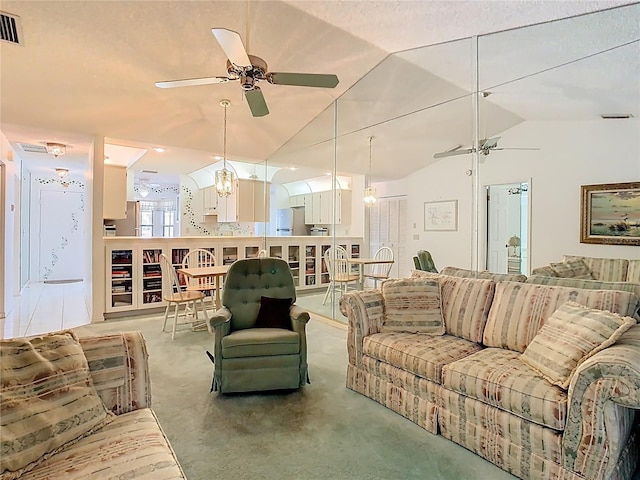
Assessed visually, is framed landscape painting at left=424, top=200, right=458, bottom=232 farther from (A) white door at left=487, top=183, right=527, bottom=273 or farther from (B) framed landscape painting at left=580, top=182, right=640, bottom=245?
(B) framed landscape painting at left=580, top=182, right=640, bottom=245

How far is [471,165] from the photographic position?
378 centimetres

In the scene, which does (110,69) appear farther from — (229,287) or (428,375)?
(428,375)

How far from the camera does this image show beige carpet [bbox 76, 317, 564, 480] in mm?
1855

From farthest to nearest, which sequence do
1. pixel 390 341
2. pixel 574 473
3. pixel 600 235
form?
pixel 600 235 → pixel 390 341 → pixel 574 473

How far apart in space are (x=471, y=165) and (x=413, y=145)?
42.6 inches

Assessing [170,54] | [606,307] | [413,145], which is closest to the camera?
[606,307]

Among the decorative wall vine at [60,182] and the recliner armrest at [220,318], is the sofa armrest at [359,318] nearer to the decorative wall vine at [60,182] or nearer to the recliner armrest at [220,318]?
the recliner armrest at [220,318]

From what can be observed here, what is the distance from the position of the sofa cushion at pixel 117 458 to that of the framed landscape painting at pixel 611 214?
3.47 metres

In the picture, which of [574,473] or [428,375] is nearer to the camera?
[574,473]

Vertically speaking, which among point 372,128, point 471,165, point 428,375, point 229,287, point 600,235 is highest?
point 372,128

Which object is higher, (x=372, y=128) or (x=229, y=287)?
(x=372, y=128)

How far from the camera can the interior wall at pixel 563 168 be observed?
2.90m

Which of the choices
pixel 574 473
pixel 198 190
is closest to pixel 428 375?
pixel 574 473

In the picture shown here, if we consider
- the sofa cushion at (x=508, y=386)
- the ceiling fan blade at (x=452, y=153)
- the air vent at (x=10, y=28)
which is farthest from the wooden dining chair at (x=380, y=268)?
the air vent at (x=10, y=28)
